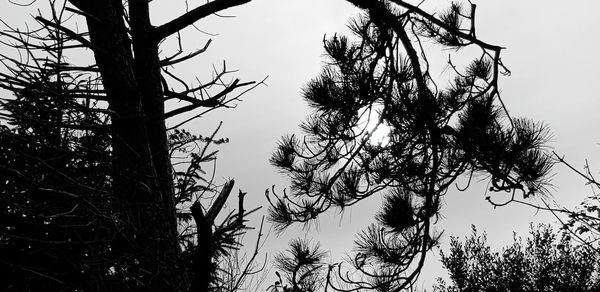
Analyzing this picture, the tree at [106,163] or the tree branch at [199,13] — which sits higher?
the tree branch at [199,13]

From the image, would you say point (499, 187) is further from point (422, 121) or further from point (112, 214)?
point (112, 214)

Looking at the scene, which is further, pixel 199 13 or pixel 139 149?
pixel 199 13

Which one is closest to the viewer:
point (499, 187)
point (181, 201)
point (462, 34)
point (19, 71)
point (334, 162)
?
point (19, 71)

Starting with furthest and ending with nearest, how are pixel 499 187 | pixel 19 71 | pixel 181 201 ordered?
pixel 181 201
pixel 499 187
pixel 19 71

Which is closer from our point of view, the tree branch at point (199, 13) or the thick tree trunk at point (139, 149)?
the thick tree trunk at point (139, 149)

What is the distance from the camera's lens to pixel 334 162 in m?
6.13

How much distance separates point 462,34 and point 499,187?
51.7 inches

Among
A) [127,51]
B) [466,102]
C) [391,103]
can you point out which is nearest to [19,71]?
[127,51]

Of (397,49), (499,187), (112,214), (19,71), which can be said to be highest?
(397,49)

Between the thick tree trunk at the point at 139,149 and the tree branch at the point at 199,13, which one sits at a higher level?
the tree branch at the point at 199,13

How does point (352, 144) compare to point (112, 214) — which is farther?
point (352, 144)

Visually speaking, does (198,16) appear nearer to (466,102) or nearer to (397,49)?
(397,49)

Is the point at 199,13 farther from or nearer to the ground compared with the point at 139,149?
farther from the ground

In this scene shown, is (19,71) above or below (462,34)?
below
